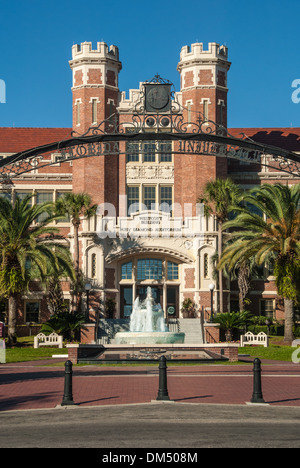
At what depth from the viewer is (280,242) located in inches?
1329

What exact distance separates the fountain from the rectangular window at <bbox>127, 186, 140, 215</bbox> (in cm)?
540

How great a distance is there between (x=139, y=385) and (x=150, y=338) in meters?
14.4

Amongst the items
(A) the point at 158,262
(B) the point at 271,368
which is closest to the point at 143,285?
(A) the point at 158,262

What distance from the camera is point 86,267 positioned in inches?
1699

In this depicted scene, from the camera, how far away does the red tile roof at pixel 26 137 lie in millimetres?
50812

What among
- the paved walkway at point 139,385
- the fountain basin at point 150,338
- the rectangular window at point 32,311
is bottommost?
the paved walkway at point 139,385

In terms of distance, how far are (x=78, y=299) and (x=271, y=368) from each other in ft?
67.0

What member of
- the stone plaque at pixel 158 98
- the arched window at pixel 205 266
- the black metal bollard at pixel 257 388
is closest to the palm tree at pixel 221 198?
the arched window at pixel 205 266

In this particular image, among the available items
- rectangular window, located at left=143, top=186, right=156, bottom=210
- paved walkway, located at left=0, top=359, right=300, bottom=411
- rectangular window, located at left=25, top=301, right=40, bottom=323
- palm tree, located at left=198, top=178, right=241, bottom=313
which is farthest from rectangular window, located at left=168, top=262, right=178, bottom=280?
paved walkway, located at left=0, top=359, right=300, bottom=411

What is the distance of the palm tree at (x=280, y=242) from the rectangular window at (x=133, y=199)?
1133cm

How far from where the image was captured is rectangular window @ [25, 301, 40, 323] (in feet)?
149

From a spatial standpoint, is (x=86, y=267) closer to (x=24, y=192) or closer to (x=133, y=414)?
(x=24, y=192)

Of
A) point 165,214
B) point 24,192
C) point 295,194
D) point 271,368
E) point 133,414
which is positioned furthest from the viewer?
point 24,192

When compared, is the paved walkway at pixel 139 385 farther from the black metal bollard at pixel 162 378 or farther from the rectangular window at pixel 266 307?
the rectangular window at pixel 266 307
